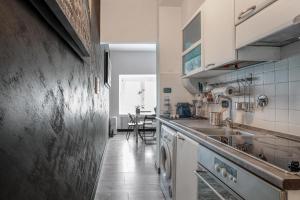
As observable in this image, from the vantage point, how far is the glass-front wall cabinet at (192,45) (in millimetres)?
2848

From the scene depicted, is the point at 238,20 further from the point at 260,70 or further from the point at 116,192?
the point at 116,192

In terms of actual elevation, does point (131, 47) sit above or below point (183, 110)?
above

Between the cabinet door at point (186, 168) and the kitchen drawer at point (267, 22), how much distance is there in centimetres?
77

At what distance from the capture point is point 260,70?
2.19 m

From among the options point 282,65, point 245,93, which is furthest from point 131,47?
point 282,65

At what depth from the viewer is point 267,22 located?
1.50 metres

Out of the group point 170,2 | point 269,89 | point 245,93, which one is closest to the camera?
point 269,89

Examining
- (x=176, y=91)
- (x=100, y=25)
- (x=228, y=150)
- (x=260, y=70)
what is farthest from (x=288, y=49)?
(x=100, y=25)

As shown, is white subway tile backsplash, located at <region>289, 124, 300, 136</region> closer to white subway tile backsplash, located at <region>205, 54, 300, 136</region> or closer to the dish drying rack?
white subway tile backsplash, located at <region>205, 54, 300, 136</region>

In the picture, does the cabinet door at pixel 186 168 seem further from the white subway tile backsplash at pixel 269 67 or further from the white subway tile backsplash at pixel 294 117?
the white subway tile backsplash at pixel 269 67

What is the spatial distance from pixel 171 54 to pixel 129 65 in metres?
5.32

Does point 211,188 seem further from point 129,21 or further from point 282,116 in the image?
point 129,21

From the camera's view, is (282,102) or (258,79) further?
(258,79)

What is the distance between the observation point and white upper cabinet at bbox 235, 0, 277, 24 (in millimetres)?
1552
